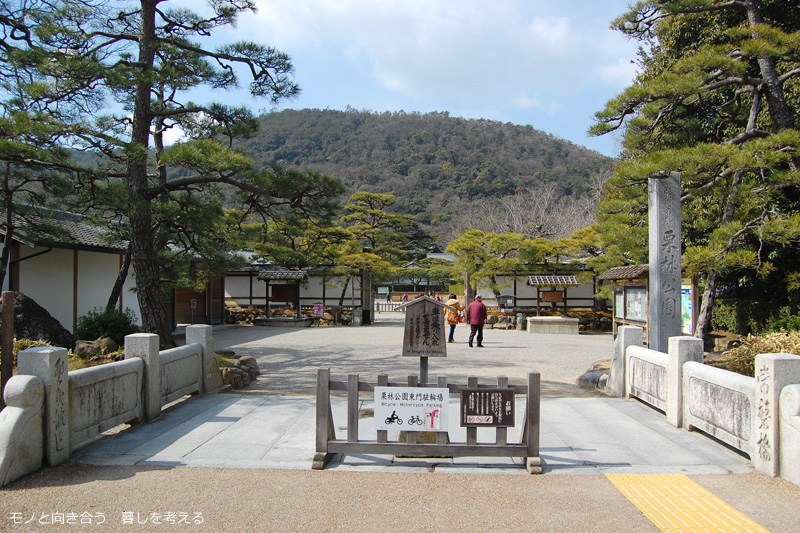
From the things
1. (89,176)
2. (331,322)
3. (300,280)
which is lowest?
(331,322)

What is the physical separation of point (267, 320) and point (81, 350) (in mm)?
13751

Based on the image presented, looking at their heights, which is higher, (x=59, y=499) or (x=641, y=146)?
(x=641, y=146)

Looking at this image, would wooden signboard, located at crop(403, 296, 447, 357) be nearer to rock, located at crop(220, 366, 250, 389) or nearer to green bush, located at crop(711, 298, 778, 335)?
rock, located at crop(220, 366, 250, 389)

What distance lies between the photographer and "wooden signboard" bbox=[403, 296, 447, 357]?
18.5ft

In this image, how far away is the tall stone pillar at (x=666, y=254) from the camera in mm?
8117

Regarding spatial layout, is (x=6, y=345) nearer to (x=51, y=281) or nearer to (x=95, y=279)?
(x=51, y=281)

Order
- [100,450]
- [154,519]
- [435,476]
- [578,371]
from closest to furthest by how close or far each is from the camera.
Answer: [154,519]
[435,476]
[100,450]
[578,371]

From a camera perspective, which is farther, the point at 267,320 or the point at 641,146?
the point at 267,320

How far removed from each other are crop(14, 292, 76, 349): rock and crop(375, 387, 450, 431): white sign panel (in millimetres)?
7528

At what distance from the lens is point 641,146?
35.2 ft

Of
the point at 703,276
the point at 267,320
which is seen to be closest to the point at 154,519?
the point at 703,276

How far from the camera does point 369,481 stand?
438 centimetres

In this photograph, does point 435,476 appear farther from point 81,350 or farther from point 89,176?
point 89,176

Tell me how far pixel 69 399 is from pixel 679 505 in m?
5.14
